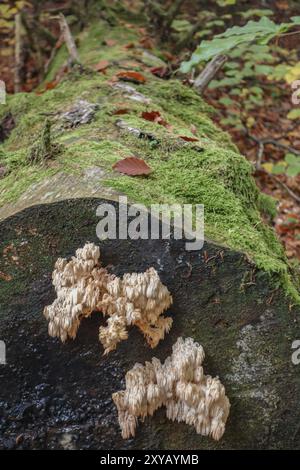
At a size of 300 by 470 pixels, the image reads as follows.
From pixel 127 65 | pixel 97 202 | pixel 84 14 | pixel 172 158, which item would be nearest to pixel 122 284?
pixel 97 202

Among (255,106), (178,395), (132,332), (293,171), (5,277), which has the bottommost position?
(255,106)

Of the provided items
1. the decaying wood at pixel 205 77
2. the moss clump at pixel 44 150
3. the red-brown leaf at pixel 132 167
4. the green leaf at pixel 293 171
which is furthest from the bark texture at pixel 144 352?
the green leaf at pixel 293 171

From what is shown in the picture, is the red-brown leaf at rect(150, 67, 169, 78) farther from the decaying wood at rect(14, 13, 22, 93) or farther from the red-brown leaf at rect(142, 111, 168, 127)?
the decaying wood at rect(14, 13, 22, 93)

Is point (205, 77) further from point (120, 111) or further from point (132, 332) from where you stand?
point (132, 332)

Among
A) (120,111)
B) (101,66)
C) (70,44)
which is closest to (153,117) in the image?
(120,111)

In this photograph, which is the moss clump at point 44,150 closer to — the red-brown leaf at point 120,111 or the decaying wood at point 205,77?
the red-brown leaf at point 120,111

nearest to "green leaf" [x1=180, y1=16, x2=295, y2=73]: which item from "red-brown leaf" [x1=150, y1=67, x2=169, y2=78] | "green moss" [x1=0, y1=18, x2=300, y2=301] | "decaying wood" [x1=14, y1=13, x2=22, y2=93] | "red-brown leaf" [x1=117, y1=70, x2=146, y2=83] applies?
"green moss" [x1=0, y1=18, x2=300, y2=301]

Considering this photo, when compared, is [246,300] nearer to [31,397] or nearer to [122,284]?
[122,284]
